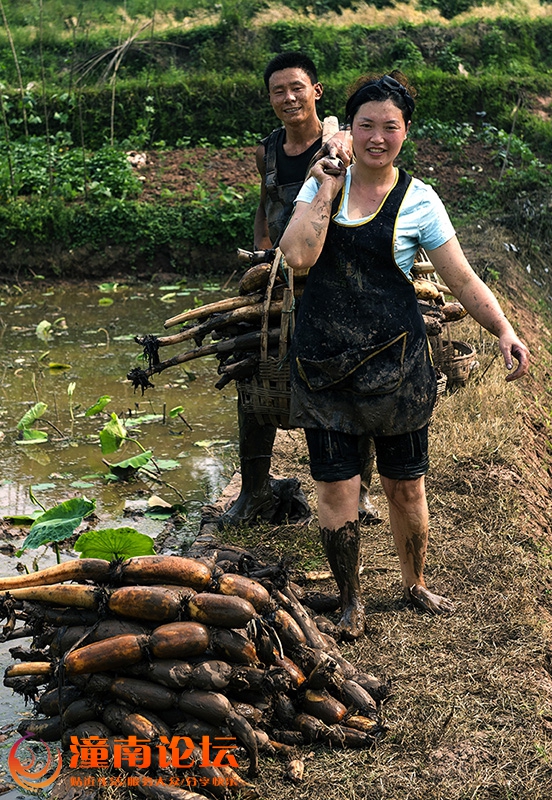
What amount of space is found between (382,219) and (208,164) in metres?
11.8

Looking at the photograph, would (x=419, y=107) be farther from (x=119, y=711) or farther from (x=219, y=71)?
(x=119, y=711)

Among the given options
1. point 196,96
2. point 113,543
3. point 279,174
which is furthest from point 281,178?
point 196,96

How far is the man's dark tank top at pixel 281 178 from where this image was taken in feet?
15.4

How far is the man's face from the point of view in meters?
4.59

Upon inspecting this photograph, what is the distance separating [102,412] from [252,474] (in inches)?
Answer: 107

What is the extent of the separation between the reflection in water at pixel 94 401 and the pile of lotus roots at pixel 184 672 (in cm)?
228

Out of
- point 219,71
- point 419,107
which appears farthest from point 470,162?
point 219,71

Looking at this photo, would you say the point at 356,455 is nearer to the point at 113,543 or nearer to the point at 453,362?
the point at 113,543

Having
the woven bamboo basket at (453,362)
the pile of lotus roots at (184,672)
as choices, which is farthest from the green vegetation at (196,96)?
A: the pile of lotus roots at (184,672)

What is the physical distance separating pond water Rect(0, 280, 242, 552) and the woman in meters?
1.91

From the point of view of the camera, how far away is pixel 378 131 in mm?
3371

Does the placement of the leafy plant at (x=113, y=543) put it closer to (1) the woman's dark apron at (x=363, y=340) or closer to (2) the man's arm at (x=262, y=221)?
(1) the woman's dark apron at (x=363, y=340)

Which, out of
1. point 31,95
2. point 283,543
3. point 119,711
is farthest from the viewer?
point 31,95

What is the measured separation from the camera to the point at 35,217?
12.4 m
